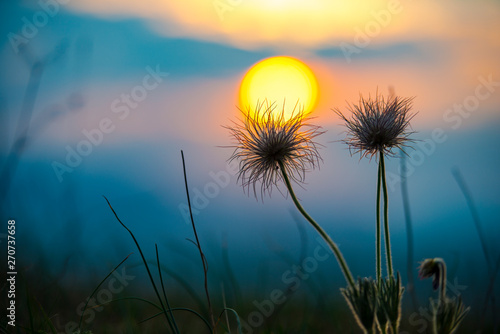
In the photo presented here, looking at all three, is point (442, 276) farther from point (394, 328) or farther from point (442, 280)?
point (394, 328)

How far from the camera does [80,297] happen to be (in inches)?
176

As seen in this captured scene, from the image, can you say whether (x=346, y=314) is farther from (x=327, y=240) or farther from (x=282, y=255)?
(x=327, y=240)

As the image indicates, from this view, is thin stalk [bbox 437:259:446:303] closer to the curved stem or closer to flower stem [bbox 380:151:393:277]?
the curved stem

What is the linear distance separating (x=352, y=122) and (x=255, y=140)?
2.40ft

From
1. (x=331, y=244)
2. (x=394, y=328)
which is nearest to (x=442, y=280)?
(x=394, y=328)

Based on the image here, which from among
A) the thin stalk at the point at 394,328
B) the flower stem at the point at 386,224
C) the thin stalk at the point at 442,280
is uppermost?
the flower stem at the point at 386,224

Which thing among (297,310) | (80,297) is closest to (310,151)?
(297,310)

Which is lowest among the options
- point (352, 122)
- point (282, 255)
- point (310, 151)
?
point (282, 255)

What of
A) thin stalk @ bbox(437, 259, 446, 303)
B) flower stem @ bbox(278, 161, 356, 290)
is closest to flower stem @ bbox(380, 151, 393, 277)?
flower stem @ bbox(278, 161, 356, 290)

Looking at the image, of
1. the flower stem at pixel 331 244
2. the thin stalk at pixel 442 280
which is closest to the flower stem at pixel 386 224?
the flower stem at pixel 331 244

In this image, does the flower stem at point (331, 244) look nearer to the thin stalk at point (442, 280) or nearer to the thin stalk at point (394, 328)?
the thin stalk at point (394, 328)

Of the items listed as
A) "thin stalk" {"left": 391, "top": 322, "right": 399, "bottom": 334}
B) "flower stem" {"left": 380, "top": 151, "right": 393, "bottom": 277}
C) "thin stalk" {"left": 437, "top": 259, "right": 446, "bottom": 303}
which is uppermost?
"flower stem" {"left": 380, "top": 151, "right": 393, "bottom": 277}

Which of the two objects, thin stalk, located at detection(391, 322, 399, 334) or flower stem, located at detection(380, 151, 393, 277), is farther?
flower stem, located at detection(380, 151, 393, 277)

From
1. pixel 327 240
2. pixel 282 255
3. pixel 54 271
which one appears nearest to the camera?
pixel 327 240
